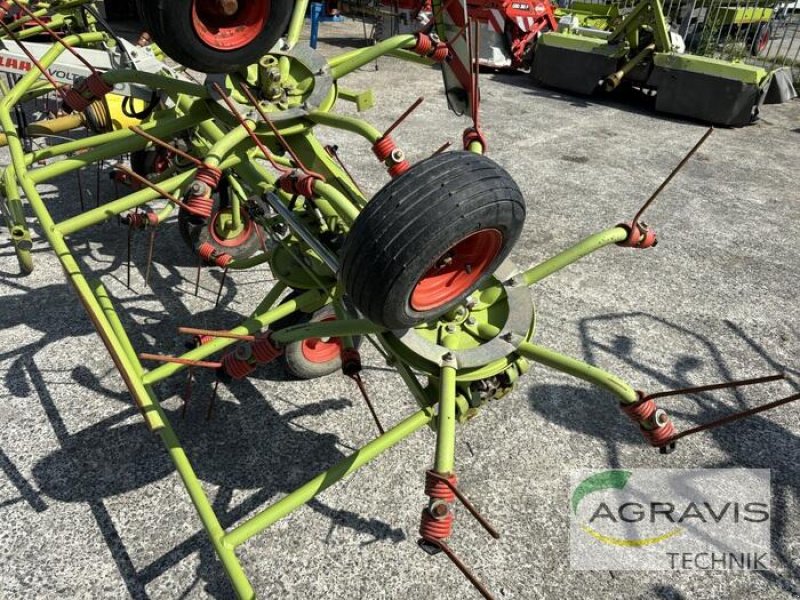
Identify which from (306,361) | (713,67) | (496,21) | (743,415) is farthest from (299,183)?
(496,21)

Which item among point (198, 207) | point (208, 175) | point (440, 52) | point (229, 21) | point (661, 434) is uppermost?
point (229, 21)

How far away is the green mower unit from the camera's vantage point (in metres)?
8.08

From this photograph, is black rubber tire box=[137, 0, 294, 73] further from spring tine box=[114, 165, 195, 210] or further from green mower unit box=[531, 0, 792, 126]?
green mower unit box=[531, 0, 792, 126]

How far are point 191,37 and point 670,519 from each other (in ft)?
9.95

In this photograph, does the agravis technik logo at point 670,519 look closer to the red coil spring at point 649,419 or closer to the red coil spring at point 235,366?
Result: the red coil spring at point 649,419

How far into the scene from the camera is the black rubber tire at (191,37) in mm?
2402

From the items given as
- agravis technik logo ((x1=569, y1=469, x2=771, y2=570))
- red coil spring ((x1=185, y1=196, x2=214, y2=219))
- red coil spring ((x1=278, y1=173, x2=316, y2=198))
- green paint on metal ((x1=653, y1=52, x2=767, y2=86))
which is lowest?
agravis technik logo ((x1=569, y1=469, x2=771, y2=570))

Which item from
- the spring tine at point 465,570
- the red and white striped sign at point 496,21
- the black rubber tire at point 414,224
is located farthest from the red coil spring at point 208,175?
the red and white striped sign at point 496,21

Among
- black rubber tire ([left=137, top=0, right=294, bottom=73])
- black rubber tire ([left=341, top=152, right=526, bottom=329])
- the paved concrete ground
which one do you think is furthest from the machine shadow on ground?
black rubber tire ([left=137, top=0, right=294, bottom=73])

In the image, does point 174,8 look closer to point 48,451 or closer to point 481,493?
point 48,451

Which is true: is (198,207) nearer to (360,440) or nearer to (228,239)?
(360,440)

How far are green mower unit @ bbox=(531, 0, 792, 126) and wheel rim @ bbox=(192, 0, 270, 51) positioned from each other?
23.6 feet

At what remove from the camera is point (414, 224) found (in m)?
1.73

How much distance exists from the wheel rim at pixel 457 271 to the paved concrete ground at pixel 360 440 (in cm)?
116
